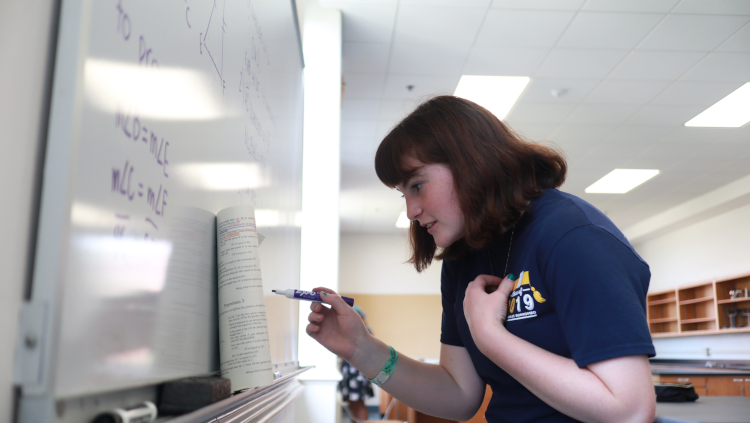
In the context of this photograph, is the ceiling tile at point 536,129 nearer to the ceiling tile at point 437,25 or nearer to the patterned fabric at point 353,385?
the ceiling tile at point 437,25

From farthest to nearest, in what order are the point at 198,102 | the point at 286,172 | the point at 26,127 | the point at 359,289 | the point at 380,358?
the point at 359,289 < the point at 286,172 < the point at 380,358 < the point at 198,102 < the point at 26,127

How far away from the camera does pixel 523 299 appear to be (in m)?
0.94

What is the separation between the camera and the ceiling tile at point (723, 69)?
13.0 feet

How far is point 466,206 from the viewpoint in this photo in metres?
1.04

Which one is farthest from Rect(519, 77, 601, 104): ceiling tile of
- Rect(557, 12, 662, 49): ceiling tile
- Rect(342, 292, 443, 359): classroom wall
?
Rect(342, 292, 443, 359): classroom wall

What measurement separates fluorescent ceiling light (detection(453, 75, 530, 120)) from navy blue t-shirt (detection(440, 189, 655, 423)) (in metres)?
3.46

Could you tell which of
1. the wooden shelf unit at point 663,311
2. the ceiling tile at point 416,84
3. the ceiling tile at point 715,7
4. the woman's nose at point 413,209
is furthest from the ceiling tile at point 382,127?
the wooden shelf unit at point 663,311

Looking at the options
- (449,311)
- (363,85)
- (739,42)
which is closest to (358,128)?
(363,85)

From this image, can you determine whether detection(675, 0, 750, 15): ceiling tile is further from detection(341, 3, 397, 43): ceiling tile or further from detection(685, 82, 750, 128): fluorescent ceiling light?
detection(341, 3, 397, 43): ceiling tile

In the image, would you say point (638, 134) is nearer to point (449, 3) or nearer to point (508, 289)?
point (449, 3)

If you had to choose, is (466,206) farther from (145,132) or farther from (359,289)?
(359,289)

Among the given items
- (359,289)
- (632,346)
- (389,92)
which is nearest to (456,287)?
(632,346)

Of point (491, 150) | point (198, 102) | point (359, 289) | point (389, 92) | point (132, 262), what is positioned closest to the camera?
point (132, 262)

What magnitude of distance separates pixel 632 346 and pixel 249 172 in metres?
0.76
